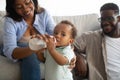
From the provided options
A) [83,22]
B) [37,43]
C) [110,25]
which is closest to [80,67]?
[110,25]

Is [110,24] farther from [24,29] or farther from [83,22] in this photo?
[24,29]

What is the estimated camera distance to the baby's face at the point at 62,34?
1.39m

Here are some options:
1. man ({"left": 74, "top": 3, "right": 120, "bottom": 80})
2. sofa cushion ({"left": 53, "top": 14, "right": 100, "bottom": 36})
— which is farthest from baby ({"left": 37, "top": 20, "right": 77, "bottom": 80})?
sofa cushion ({"left": 53, "top": 14, "right": 100, "bottom": 36})

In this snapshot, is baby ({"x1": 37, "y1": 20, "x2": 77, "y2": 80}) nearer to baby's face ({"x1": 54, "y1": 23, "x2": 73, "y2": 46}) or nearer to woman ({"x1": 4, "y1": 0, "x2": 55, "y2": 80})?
baby's face ({"x1": 54, "y1": 23, "x2": 73, "y2": 46})

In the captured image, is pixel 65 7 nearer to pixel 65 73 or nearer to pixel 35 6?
pixel 35 6

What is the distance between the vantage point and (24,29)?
69.9 inches

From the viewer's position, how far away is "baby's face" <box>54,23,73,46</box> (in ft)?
4.56

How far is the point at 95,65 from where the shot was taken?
1965 millimetres

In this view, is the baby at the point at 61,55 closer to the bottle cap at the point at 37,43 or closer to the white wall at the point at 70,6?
the bottle cap at the point at 37,43

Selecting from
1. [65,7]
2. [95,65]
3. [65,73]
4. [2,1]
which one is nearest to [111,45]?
[95,65]

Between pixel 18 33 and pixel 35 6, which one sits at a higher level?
pixel 35 6

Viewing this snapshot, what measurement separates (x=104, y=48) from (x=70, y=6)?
988mm

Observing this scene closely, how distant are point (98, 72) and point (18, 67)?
0.63m

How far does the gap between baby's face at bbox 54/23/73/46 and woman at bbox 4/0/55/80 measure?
0.19 meters
